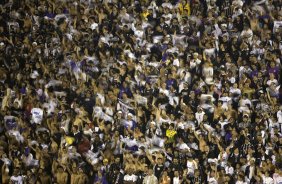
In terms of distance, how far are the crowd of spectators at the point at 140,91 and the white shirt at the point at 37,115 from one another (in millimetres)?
18

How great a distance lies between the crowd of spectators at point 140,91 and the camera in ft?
33.9

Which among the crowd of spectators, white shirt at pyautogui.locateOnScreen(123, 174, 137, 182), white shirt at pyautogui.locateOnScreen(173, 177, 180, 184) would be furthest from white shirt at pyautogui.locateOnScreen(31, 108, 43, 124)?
white shirt at pyautogui.locateOnScreen(173, 177, 180, 184)

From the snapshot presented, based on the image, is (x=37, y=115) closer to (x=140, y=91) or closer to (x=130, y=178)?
(x=140, y=91)

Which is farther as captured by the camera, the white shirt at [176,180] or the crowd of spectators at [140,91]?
the crowd of spectators at [140,91]

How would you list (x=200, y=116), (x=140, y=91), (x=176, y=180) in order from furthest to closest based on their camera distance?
(x=140, y=91)
(x=200, y=116)
(x=176, y=180)

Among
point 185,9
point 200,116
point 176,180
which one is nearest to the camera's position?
point 176,180

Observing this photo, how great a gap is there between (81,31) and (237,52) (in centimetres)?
316

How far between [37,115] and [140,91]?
1.91 m

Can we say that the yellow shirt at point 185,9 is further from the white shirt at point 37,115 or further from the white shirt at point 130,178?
the white shirt at point 130,178

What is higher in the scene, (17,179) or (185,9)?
(185,9)

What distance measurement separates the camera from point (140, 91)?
1151cm

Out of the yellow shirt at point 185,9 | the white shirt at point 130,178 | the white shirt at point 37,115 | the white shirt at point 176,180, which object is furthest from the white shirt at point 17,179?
the yellow shirt at point 185,9

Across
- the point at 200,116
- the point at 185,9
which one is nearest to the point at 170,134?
the point at 200,116

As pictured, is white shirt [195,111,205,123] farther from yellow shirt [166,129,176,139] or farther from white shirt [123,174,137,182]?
white shirt [123,174,137,182]
